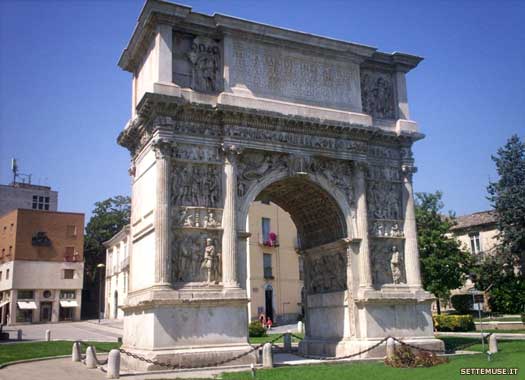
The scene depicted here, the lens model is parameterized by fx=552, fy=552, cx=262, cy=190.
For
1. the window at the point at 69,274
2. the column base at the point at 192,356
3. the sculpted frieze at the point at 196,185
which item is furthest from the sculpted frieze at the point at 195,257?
the window at the point at 69,274

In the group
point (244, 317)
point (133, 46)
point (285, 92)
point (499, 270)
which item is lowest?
point (244, 317)

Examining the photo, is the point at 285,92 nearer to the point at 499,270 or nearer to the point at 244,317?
the point at 244,317

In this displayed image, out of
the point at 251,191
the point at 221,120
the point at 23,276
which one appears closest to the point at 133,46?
the point at 221,120

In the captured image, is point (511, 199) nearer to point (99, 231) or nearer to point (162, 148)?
point (162, 148)

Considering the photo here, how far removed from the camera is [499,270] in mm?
39562

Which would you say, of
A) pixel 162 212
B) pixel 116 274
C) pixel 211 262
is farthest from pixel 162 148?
pixel 116 274

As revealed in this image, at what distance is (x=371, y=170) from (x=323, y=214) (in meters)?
2.64

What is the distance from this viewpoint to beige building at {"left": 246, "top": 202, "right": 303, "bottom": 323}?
45.4m

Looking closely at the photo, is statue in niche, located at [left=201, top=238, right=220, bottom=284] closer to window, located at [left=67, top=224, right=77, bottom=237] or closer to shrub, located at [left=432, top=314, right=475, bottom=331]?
shrub, located at [left=432, top=314, right=475, bottom=331]

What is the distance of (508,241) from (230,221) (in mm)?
28059

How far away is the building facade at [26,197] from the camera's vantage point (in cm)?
6662

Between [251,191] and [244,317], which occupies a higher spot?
[251,191]

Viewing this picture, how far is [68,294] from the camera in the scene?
194ft

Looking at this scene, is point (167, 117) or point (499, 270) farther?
point (499, 270)
